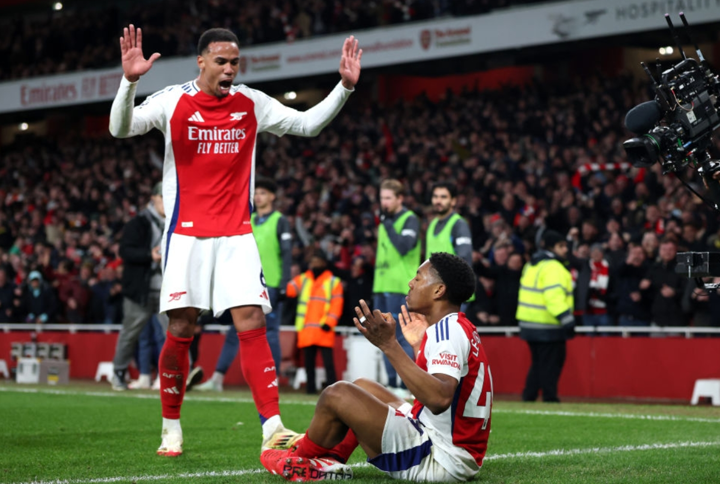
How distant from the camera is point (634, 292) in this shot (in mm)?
12352

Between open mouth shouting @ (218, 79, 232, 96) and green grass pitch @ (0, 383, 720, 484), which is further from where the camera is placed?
open mouth shouting @ (218, 79, 232, 96)

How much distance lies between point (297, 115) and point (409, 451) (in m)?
2.17

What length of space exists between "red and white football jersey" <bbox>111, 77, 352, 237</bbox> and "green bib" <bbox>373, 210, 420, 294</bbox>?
4618mm

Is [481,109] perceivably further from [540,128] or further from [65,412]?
[65,412]

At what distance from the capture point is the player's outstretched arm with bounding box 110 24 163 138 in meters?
5.30

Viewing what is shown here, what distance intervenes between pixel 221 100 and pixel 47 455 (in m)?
2.17

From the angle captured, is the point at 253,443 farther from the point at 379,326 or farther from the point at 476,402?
the point at 379,326

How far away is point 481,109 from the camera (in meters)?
22.6

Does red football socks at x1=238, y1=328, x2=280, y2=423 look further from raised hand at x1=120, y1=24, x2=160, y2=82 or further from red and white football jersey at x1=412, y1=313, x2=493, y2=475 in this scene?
raised hand at x1=120, y1=24, x2=160, y2=82

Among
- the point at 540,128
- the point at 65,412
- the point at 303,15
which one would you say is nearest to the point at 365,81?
the point at 303,15

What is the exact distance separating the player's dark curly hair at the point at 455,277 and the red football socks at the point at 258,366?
138 centimetres

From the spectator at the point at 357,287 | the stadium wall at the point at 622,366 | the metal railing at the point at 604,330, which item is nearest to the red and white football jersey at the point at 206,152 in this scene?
the metal railing at the point at 604,330

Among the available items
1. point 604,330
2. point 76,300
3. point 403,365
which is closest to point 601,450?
point 403,365

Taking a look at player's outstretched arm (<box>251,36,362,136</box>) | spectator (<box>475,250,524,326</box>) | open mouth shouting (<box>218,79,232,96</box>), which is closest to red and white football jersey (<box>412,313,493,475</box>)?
player's outstretched arm (<box>251,36,362,136</box>)
